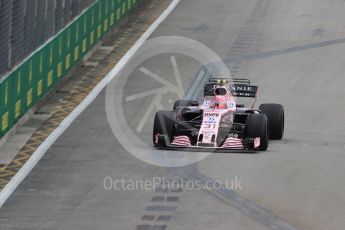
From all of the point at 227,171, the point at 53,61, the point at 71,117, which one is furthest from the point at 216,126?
the point at 53,61

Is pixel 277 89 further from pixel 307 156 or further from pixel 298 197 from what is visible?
pixel 298 197

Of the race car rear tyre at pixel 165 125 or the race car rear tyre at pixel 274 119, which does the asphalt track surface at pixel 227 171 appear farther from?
the race car rear tyre at pixel 165 125

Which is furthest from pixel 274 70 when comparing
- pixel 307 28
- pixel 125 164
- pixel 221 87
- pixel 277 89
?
pixel 125 164

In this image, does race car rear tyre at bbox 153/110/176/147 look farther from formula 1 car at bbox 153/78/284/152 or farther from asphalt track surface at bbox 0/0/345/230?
asphalt track surface at bbox 0/0/345/230

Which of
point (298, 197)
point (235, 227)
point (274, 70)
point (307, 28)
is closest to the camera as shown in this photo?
point (235, 227)

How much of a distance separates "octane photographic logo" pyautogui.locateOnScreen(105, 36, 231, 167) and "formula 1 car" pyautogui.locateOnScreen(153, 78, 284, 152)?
446mm

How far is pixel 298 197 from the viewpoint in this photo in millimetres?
25766

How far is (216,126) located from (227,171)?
1605 mm

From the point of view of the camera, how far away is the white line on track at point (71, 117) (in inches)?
1077

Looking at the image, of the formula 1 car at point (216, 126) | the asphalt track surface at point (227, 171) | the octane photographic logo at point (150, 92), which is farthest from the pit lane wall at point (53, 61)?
the formula 1 car at point (216, 126)

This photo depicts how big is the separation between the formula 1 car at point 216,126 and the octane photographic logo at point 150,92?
446 millimetres

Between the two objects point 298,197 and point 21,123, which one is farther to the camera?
point 21,123

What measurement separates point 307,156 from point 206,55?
13.9 metres

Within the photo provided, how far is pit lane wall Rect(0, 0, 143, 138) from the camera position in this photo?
3166 centimetres
